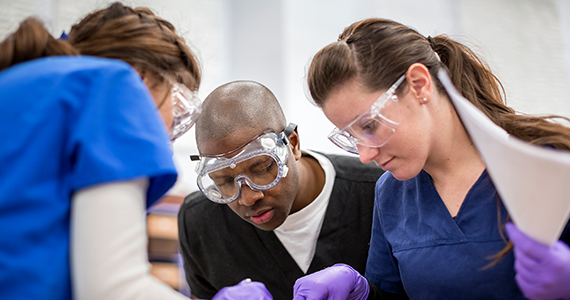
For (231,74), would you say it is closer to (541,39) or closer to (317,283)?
(317,283)

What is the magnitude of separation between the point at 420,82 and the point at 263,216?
34.4 inches

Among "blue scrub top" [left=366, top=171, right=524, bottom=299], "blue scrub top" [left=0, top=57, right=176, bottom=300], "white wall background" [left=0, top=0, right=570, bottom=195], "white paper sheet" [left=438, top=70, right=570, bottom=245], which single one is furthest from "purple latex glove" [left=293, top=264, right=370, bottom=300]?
"white wall background" [left=0, top=0, right=570, bottom=195]

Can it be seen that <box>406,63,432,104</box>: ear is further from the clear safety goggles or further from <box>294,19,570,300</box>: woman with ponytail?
the clear safety goggles

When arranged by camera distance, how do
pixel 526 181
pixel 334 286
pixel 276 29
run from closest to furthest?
pixel 526 181, pixel 334 286, pixel 276 29

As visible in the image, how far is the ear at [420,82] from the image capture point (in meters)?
1.28

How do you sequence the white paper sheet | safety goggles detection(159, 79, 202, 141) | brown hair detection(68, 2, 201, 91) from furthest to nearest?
safety goggles detection(159, 79, 202, 141) → brown hair detection(68, 2, 201, 91) → the white paper sheet

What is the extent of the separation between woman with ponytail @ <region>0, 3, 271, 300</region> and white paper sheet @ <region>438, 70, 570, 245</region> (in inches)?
25.0

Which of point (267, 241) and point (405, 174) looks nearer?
point (405, 174)

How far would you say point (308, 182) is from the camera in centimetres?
209

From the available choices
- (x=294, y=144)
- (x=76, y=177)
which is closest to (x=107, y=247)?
(x=76, y=177)

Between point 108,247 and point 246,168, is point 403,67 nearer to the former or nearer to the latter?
point 246,168

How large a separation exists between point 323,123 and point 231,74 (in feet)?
3.25

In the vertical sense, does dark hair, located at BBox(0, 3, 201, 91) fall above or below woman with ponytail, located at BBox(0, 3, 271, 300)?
above

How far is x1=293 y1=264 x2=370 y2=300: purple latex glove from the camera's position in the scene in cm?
148
